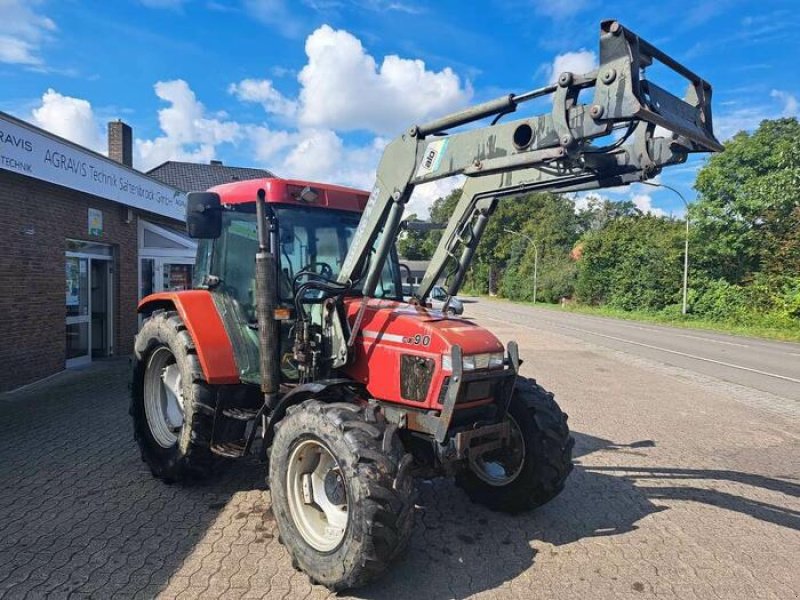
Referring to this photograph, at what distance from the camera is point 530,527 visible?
3982 millimetres

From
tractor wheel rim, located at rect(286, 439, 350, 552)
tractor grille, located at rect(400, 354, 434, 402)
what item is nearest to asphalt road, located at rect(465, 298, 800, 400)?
tractor grille, located at rect(400, 354, 434, 402)

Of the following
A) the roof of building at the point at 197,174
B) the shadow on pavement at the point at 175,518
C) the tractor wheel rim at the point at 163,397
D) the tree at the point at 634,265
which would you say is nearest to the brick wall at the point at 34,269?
the shadow on pavement at the point at 175,518

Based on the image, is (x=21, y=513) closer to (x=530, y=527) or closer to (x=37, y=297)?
(x=530, y=527)

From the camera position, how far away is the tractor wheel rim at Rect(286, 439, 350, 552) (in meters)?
3.31

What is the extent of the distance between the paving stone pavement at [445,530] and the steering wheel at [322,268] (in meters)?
1.84

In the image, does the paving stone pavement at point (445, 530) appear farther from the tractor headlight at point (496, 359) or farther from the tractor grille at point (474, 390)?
the tractor headlight at point (496, 359)

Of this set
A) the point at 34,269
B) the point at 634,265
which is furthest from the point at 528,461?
the point at 634,265

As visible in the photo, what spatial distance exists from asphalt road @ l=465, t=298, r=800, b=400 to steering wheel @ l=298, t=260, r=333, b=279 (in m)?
9.12

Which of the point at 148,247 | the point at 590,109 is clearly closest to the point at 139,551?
the point at 590,109

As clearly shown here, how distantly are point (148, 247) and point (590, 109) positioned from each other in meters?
11.6

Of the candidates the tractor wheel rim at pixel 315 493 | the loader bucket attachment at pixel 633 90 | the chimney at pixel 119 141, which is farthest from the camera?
the chimney at pixel 119 141

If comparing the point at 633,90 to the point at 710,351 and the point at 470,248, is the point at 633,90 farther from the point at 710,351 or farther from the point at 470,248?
the point at 710,351

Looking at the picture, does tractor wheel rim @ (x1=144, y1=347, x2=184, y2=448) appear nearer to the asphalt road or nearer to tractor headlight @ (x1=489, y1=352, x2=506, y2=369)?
tractor headlight @ (x1=489, y1=352, x2=506, y2=369)

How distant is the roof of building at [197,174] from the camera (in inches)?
959
